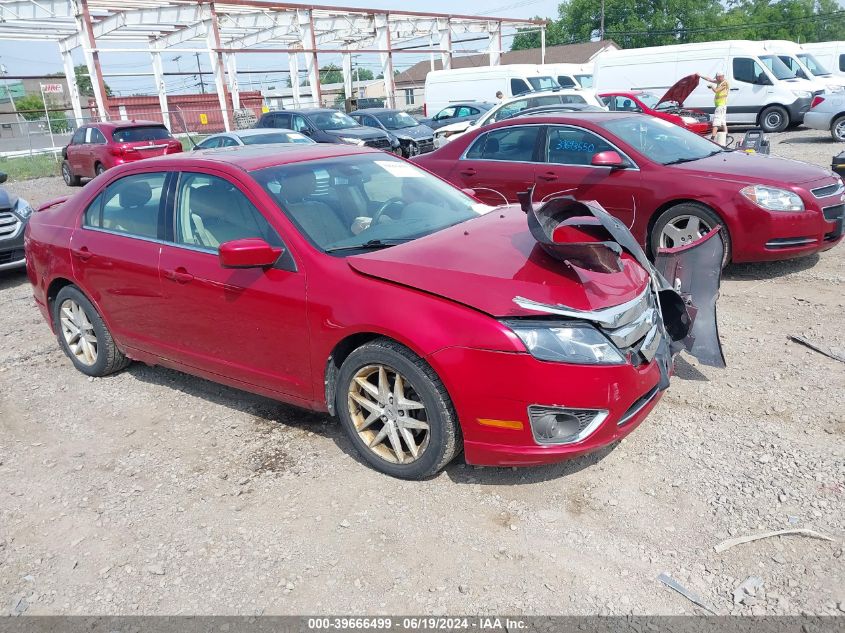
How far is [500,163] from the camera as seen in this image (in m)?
7.55

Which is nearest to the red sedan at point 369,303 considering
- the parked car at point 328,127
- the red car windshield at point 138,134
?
the parked car at point 328,127

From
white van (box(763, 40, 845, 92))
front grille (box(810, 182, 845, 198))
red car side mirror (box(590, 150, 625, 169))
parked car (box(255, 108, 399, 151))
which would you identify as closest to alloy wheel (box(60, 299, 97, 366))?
red car side mirror (box(590, 150, 625, 169))

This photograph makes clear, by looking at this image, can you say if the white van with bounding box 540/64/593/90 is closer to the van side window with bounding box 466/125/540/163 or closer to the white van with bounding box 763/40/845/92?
the white van with bounding box 763/40/845/92

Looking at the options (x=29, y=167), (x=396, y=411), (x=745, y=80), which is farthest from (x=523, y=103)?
(x=29, y=167)

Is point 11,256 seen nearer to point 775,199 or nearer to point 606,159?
point 606,159

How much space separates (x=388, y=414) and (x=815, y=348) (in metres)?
3.19

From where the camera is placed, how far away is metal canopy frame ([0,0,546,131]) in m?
24.6

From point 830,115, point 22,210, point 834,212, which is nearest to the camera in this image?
point 834,212

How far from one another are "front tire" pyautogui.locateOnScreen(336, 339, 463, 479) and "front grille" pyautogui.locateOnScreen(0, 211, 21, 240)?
6.62 metres

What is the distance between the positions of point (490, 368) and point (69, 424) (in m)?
3.05

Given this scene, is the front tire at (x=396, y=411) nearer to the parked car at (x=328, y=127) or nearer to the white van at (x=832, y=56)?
the parked car at (x=328, y=127)

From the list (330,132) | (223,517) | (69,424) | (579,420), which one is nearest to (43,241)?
(69,424)

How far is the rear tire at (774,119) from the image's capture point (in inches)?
773

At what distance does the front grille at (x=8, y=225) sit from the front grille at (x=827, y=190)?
870cm
